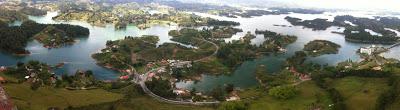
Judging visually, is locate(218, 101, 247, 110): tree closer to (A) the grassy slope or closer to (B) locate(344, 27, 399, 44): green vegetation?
(A) the grassy slope

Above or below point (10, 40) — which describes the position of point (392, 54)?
below

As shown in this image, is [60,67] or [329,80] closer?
[329,80]

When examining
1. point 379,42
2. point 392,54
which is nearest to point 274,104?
point 392,54

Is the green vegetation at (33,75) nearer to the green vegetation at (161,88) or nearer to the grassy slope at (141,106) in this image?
the grassy slope at (141,106)

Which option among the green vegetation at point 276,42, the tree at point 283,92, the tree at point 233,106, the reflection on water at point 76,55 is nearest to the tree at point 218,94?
the tree at point 233,106

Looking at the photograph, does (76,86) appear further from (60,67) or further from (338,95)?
(338,95)

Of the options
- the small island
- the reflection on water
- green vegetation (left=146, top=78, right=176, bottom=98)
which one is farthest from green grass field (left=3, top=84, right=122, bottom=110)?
the small island

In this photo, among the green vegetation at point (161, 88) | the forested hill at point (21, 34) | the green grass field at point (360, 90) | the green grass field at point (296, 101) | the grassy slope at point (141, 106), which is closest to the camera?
the grassy slope at point (141, 106)
